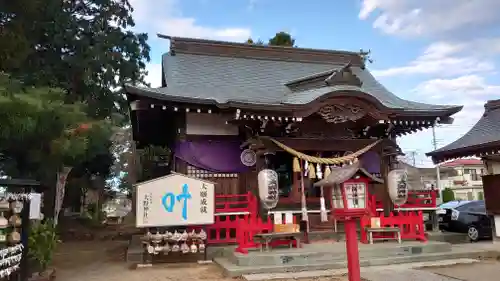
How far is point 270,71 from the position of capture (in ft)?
47.3

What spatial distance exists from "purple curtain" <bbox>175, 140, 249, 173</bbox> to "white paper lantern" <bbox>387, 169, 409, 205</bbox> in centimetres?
388

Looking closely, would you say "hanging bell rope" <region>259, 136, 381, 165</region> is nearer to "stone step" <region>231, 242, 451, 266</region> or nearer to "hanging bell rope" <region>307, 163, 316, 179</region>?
"hanging bell rope" <region>307, 163, 316, 179</region>

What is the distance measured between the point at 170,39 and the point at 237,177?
6.12m

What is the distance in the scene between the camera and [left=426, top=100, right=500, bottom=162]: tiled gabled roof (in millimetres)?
10789

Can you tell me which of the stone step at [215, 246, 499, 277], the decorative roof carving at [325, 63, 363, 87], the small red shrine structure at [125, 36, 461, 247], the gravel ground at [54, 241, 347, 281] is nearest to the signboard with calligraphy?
the small red shrine structure at [125, 36, 461, 247]

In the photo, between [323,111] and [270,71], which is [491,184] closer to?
[323,111]

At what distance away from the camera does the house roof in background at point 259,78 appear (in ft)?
33.8

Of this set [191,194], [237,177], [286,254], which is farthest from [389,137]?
[191,194]

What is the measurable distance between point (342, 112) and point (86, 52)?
11.1m

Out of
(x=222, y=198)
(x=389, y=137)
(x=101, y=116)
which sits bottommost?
(x=222, y=198)

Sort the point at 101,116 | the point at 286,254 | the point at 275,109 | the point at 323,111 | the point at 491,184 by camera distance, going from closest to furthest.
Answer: the point at 286,254
the point at 275,109
the point at 323,111
the point at 491,184
the point at 101,116

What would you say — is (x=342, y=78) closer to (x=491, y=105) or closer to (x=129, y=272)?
(x=491, y=105)

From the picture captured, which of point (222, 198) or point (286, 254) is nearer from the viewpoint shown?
point (286, 254)

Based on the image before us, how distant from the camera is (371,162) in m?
12.2
